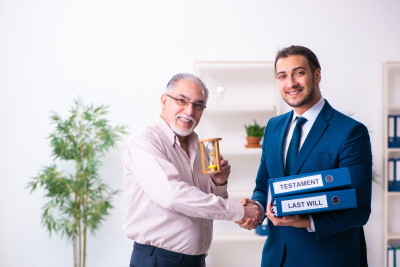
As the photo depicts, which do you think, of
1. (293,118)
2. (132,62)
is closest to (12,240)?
(132,62)

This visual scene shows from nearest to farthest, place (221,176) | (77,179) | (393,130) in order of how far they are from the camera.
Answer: (221,176) < (77,179) < (393,130)

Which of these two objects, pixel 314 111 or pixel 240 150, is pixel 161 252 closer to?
pixel 314 111

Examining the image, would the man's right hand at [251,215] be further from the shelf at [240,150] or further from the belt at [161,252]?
the shelf at [240,150]

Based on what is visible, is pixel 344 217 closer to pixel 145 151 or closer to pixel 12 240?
pixel 145 151

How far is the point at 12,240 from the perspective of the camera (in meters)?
4.41

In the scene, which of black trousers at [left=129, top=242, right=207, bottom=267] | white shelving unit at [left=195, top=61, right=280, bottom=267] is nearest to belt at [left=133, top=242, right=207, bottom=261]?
black trousers at [left=129, top=242, right=207, bottom=267]

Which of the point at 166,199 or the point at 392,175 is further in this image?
the point at 392,175

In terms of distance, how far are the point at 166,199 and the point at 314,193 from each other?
63cm

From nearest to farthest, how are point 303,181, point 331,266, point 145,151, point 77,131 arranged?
1. point 303,181
2. point 331,266
3. point 145,151
4. point 77,131

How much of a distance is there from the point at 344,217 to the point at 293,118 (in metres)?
0.52

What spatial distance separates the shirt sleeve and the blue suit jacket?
27 cm

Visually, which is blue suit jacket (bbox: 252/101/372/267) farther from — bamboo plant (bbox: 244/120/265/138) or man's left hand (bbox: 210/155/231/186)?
bamboo plant (bbox: 244/120/265/138)

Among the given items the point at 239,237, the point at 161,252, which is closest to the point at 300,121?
the point at 161,252

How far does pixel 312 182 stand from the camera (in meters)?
1.55
